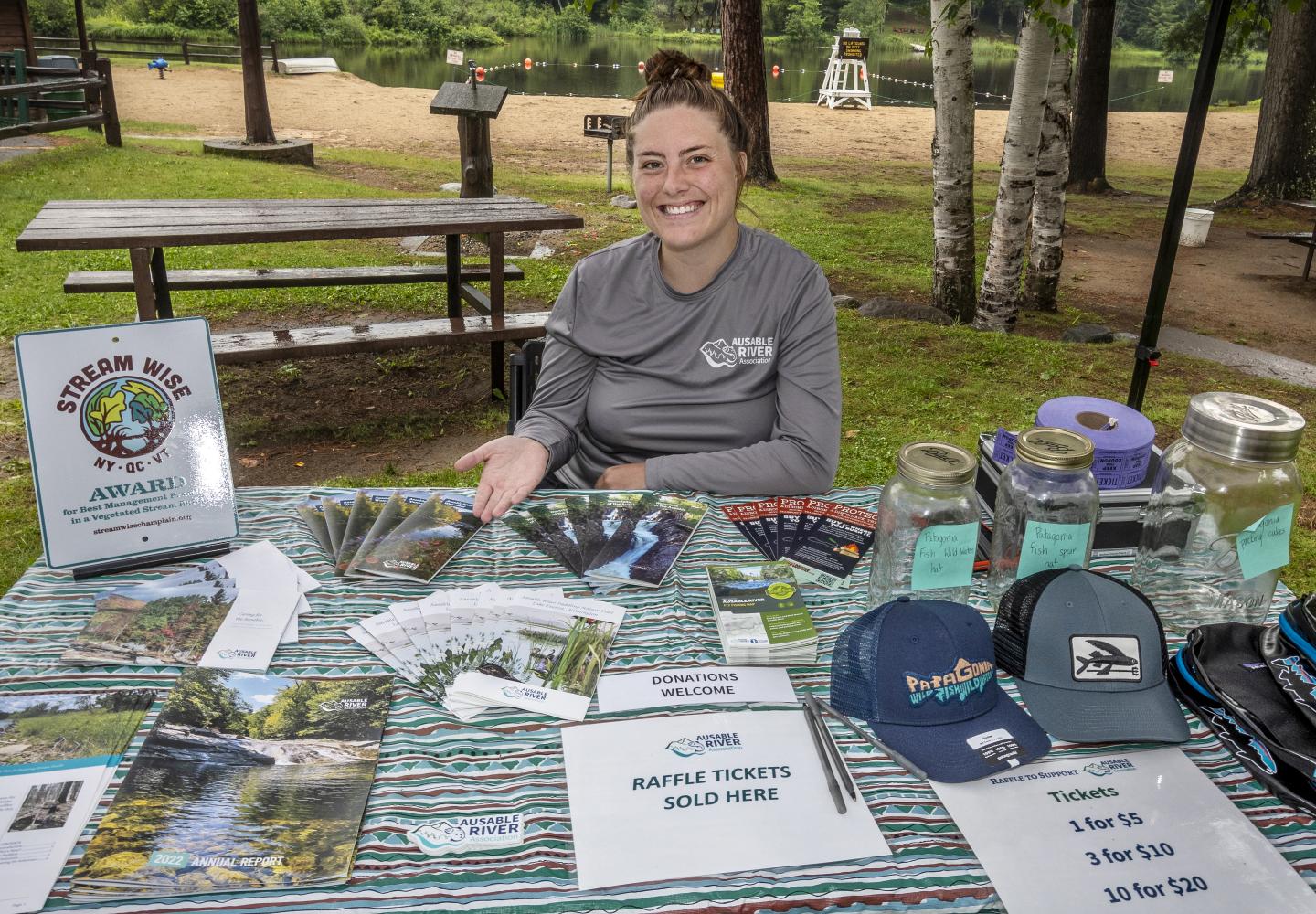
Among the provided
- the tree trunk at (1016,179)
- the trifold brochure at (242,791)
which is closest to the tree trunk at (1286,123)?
the tree trunk at (1016,179)

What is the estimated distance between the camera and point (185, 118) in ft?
52.4

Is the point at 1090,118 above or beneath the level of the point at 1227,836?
above

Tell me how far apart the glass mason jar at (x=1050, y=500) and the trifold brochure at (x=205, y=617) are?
3.88 ft

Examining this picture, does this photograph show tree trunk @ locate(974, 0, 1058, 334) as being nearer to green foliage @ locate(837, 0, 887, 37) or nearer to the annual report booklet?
the annual report booklet

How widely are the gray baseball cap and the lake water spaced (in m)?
20.7

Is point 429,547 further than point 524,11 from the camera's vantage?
No

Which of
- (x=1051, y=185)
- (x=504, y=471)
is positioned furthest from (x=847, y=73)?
(x=504, y=471)

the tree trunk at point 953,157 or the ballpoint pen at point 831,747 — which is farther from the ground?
the tree trunk at point 953,157

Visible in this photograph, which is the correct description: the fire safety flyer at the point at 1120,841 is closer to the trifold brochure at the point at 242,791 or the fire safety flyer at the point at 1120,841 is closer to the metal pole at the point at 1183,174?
the trifold brochure at the point at 242,791

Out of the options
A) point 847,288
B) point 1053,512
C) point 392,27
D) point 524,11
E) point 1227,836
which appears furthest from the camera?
point 524,11

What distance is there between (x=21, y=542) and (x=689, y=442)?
9.06 feet

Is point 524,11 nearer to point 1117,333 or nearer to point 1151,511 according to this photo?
point 1117,333

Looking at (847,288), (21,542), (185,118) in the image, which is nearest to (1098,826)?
(21,542)

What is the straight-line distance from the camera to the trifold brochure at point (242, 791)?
3.32ft
